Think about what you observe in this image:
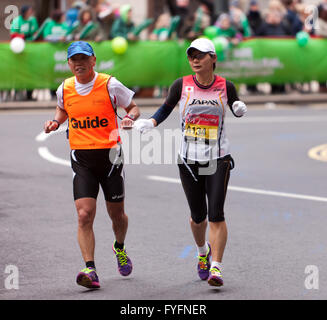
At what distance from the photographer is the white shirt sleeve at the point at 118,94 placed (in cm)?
732

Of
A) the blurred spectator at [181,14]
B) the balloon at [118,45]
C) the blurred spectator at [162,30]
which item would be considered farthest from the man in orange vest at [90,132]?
the blurred spectator at [181,14]

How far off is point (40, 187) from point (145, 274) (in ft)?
14.8

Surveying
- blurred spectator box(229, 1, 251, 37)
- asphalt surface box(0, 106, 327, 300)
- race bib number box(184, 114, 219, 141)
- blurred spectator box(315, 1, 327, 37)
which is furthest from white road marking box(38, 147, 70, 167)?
blurred spectator box(315, 1, 327, 37)

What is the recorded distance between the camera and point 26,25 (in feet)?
70.3

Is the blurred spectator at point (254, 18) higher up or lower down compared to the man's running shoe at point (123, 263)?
higher up

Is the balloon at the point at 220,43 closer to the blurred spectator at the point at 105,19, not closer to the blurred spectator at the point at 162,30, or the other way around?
the blurred spectator at the point at 162,30

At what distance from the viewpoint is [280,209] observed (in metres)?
10.6

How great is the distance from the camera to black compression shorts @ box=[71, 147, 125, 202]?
7332 mm

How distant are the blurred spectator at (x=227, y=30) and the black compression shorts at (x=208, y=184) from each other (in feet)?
51.1

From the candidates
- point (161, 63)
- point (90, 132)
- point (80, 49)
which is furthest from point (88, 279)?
point (161, 63)

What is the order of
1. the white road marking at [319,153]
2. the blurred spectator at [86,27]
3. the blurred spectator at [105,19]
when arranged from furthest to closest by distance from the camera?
the blurred spectator at [105,19], the blurred spectator at [86,27], the white road marking at [319,153]
